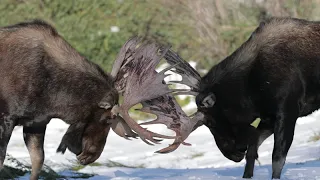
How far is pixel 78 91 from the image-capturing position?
8.65 metres

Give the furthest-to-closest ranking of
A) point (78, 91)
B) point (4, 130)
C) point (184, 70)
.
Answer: point (184, 70) → point (78, 91) → point (4, 130)

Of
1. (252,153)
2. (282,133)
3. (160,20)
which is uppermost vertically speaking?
(160,20)

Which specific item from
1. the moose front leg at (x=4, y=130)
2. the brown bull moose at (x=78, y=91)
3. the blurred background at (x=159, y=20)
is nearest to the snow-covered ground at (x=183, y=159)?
the brown bull moose at (x=78, y=91)

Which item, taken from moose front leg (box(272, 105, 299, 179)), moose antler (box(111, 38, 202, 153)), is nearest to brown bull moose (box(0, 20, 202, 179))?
moose antler (box(111, 38, 202, 153))

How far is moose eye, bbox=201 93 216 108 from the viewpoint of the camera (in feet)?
28.6

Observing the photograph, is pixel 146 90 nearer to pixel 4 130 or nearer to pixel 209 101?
pixel 209 101

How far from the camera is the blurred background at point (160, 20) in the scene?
1766 cm

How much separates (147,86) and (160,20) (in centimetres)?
999

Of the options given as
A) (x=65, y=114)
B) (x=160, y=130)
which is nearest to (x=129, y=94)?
(x=65, y=114)

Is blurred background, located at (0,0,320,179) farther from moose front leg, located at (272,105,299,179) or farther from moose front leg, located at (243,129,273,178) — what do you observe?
moose front leg, located at (272,105,299,179)

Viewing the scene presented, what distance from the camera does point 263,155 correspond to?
12.7 metres

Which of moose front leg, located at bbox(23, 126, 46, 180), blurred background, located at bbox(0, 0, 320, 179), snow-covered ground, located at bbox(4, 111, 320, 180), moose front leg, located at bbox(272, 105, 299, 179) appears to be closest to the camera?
moose front leg, located at bbox(272, 105, 299, 179)

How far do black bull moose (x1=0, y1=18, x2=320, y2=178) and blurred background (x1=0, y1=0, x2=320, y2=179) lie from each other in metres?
8.24

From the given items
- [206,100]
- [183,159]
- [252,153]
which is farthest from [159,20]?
[206,100]
